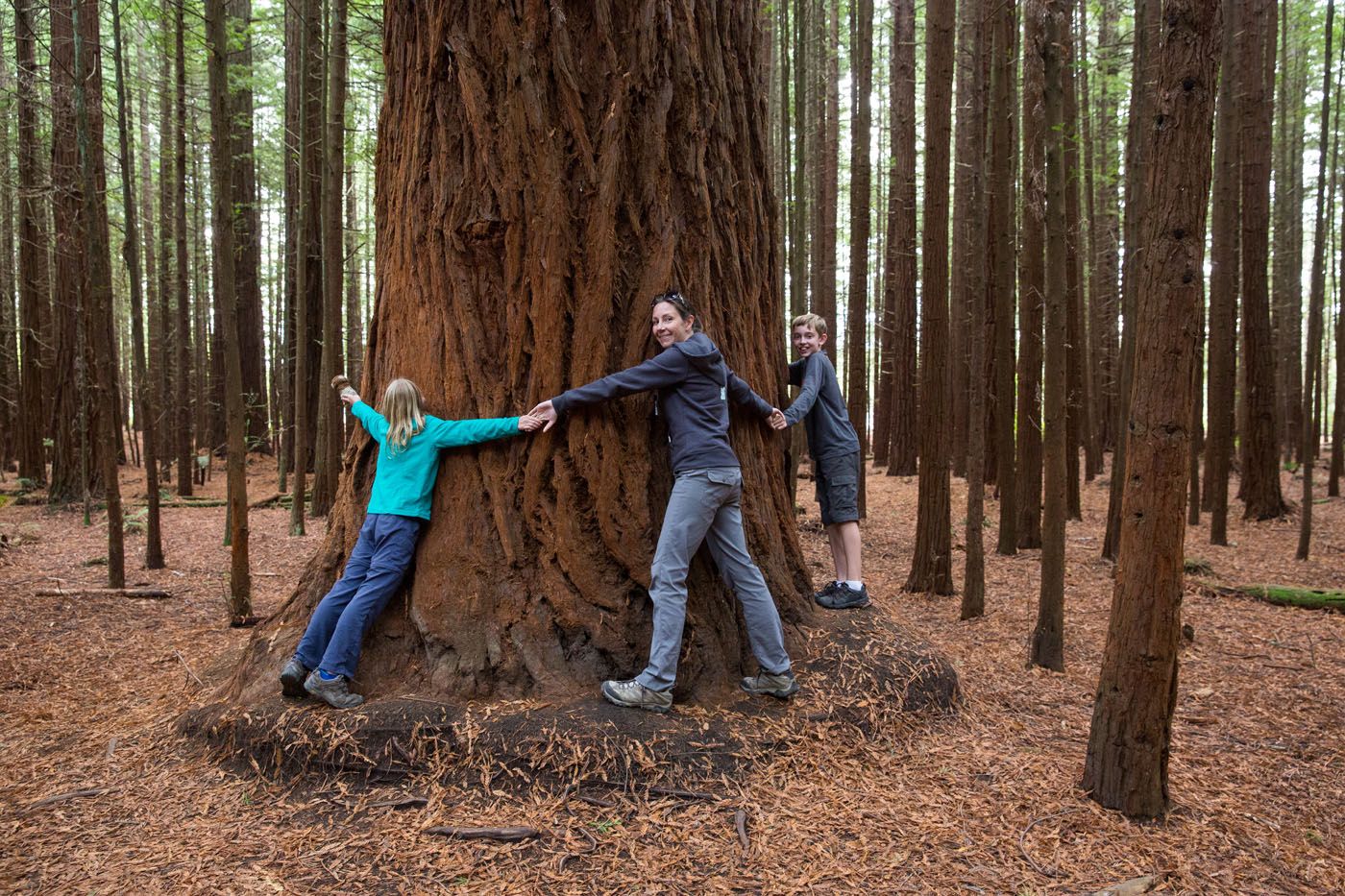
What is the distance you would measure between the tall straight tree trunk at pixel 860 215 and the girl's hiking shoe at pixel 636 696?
6321 millimetres

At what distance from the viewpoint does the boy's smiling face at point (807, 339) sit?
554 centimetres

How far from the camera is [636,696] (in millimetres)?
3715

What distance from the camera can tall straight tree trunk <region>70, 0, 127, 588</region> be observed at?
20.4ft

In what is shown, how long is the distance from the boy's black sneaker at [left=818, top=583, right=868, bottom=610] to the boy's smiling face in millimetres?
1625

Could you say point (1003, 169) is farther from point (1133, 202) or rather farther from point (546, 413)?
point (546, 413)

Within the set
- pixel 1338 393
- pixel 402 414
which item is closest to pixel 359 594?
pixel 402 414

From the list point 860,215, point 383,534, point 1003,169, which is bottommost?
point 383,534

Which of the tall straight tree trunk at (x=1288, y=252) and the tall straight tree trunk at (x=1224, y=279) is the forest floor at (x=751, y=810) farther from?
the tall straight tree trunk at (x=1288, y=252)

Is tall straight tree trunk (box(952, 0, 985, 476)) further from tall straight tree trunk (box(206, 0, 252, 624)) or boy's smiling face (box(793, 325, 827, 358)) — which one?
tall straight tree trunk (box(206, 0, 252, 624))

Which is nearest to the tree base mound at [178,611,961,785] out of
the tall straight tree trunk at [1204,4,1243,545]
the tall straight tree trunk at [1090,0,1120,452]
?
the tall straight tree trunk at [1204,4,1243,545]

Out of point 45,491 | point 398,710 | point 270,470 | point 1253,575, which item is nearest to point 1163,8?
point 398,710

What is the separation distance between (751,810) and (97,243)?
659 cm

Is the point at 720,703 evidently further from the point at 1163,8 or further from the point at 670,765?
the point at 1163,8

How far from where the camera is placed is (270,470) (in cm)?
1709
